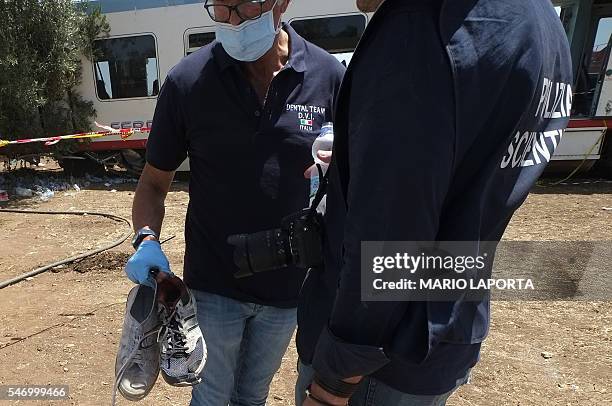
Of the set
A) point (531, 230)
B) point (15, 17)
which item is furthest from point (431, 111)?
point (15, 17)

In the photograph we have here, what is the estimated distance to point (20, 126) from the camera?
27.4 feet

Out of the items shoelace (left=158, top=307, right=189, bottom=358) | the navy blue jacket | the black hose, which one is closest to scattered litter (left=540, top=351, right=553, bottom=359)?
the navy blue jacket

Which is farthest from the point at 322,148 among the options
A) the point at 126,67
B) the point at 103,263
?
the point at 126,67

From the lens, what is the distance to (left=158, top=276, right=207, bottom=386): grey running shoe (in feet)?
4.87

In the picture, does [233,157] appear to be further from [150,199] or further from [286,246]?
[286,246]

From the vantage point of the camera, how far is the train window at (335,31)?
7.48 metres

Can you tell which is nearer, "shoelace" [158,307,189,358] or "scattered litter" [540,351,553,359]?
"shoelace" [158,307,189,358]

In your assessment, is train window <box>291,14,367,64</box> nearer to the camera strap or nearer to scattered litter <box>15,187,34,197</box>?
scattered litter <box>15,187,34,197</box>

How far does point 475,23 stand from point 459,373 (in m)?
0.75

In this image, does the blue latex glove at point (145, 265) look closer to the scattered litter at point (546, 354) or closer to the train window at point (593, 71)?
the scattered litter at point (546, 354)

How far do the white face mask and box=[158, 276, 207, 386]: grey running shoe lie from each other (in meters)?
0.86

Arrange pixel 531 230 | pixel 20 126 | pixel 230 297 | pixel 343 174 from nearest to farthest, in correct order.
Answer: pixel 343 174
pixel 230 297
pixel 531 230
pixel 20 126

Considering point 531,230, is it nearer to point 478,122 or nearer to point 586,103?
point 586,103

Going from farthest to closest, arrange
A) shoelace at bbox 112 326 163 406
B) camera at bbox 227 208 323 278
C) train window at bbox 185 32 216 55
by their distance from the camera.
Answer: train window at bbox 185 32 216 55, shoelace at bbox 112 326 163 406, camera at bbox 227 208 323 278
